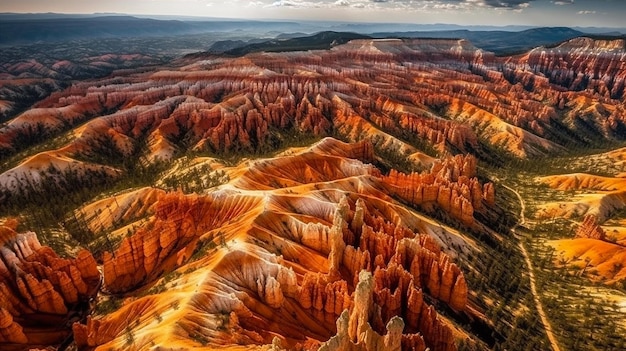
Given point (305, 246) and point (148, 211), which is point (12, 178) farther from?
point (305, 246)

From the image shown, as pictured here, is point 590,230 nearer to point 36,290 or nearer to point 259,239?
point 259,239

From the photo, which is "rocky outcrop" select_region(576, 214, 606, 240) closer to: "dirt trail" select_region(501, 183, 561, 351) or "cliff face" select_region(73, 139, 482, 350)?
"dirt trail" select_region(501, 183, 561, 351)

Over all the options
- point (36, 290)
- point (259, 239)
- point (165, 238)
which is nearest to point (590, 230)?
point (259, 239)

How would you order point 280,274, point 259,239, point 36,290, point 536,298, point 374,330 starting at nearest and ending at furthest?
point 374,330 < point 280,274 < point 36,290 < point 259,239 < point 536,298

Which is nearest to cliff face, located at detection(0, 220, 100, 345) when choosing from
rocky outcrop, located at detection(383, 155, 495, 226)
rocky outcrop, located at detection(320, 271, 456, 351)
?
rocky outcrop, located at detection(320, 271, 456, 351)

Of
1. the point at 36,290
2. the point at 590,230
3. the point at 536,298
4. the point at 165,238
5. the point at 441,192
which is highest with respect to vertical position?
the point at 165,238

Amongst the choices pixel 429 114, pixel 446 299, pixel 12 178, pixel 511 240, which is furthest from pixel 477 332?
pixel 429 114
